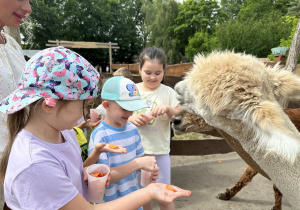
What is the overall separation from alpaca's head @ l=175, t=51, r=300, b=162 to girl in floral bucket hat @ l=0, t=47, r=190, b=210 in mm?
545

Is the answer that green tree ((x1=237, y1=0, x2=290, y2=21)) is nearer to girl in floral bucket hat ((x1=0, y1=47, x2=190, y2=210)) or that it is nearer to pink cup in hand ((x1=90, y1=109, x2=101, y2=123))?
pink cup in hand ((x1=90, y1=109, x2=101, y2=123))

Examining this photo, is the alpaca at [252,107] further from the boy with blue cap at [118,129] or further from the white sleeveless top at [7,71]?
the white sleeveless top at [7,71]

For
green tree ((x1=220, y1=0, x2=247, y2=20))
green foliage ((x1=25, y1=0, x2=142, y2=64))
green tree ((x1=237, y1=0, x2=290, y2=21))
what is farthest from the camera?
green tree ((x1=220, y1=0, x2=247, y2=20))

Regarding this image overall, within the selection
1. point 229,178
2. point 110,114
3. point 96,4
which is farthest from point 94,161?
point 96,4

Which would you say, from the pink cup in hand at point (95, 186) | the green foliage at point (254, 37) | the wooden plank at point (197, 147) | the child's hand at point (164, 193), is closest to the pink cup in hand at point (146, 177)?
the pink cup in hand at point (95, 186)

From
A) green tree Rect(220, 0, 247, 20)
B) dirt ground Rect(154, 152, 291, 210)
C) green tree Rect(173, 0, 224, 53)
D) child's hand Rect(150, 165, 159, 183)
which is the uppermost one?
green tree Rect(220, 0, 247, 20)

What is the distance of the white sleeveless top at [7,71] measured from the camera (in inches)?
46.0

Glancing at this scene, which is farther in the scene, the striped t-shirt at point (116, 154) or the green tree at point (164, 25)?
the green tree at point (164, 25)

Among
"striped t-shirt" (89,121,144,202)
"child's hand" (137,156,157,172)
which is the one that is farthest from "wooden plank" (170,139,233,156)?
"child's hand" (137,156,157,172)

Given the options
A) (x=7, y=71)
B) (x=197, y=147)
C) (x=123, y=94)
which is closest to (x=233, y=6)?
(x=197, y=147)

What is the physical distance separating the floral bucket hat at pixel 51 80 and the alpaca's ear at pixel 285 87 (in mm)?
1307

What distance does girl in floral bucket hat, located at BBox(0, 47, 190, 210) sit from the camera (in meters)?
0.74

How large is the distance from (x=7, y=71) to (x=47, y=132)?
1.92ft

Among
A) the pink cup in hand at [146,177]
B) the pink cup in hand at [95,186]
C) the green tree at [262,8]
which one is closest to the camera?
the pink cup in hand at [95,186]
